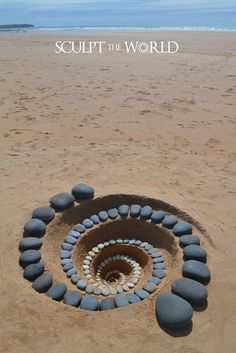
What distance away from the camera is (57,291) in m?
3.81

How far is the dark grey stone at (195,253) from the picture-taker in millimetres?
4160

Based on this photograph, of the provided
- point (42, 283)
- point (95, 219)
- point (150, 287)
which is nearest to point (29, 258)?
point (42, 283)

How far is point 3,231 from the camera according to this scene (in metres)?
4.70

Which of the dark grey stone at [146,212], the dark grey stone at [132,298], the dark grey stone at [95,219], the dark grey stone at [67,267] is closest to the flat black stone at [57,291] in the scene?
the dark grey stone at [67,267]

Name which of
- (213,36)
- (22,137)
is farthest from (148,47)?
(22,137)

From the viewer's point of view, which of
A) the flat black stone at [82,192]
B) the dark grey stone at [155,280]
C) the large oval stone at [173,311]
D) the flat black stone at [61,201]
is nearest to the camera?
the large oval stone at [173,311]

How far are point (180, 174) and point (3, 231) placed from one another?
297cm

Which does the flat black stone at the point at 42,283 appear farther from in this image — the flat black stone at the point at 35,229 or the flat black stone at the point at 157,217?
Answer: the flat black stone at the point at 157,217

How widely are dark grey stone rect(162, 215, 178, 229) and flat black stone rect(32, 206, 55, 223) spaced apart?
4.85 ft

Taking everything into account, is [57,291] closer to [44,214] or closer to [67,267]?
[67,267]

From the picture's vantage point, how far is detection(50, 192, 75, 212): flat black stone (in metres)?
4.94

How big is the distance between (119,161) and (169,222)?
6.78ft

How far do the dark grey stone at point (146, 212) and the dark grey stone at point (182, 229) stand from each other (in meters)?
0.44

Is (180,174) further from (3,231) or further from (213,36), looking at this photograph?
(213,36)
